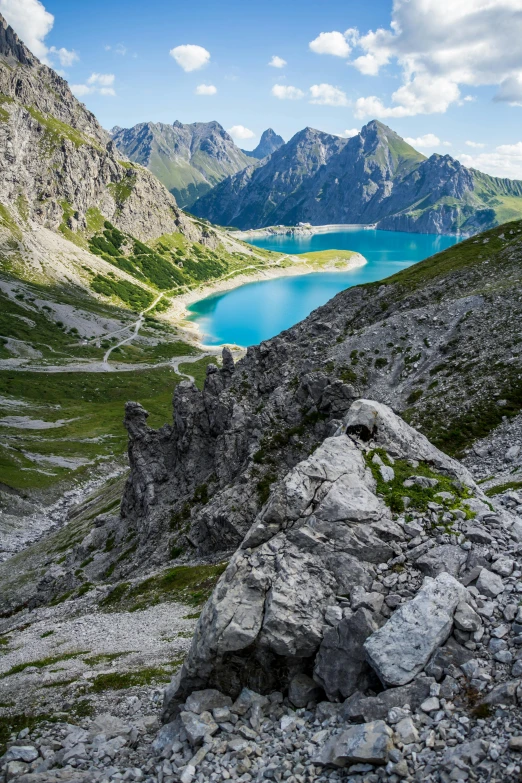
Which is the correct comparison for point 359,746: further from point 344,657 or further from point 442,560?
point 442,560

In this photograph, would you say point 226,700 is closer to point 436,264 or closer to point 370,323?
point 370,323

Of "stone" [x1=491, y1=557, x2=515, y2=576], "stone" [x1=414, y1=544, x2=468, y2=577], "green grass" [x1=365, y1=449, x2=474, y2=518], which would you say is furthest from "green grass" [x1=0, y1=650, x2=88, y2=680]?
"stone" [x1=491, y1=557, x2=515, y2=576]

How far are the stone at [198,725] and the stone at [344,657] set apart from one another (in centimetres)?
366

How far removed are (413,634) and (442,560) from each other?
326 centimetres

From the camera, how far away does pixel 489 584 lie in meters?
15.8

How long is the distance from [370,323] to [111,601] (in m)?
49.6

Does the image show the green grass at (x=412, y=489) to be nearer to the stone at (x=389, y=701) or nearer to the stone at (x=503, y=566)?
the stone at (x=503, y=566)

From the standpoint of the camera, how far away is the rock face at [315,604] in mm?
15180

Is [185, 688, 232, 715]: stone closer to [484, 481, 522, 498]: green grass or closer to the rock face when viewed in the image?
the rock face

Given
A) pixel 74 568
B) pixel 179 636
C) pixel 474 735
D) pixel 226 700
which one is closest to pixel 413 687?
pixel 474 735

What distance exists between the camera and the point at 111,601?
156 feet

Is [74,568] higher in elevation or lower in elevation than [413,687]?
lower

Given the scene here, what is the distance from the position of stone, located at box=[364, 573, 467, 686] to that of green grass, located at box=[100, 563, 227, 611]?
2546 centimetres

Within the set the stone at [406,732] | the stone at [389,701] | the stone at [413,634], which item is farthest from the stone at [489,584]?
the stone at [406,732]
